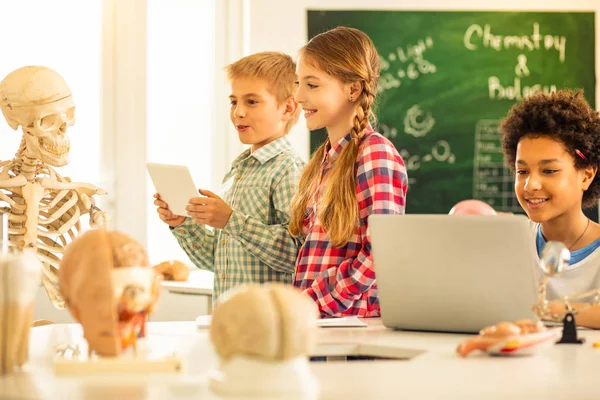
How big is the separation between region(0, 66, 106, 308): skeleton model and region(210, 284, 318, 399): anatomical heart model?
5.77 feet

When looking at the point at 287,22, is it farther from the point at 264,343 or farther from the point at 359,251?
the point at 264,343

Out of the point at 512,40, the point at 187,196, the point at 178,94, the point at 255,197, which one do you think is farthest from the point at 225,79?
the point at 187,196

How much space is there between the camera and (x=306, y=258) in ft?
8.07

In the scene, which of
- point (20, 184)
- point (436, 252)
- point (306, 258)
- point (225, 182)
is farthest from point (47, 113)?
point (436, 252)

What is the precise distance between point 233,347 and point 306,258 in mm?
1191

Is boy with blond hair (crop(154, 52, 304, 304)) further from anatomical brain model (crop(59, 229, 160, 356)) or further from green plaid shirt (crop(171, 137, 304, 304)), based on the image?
anatomical brain model (crop(59, 229, 160, 356))

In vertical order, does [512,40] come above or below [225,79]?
above

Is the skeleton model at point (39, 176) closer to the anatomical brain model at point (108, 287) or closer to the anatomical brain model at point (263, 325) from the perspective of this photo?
the anatomical brain model at point (108, 287)

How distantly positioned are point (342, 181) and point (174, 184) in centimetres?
54

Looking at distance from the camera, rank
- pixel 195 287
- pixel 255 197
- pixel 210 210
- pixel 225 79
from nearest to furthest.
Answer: pixel 210 210, pixel 255 197, pixel 195 287, pixel 225 79

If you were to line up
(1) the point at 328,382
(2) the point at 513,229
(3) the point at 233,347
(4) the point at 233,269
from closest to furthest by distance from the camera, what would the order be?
1. (3) the point at 233,347
2. (1) the point at 328,382
3. (2) the point at 513,229
4. (4) the point at 233,269

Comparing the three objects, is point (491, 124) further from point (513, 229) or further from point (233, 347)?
point (233, 347)

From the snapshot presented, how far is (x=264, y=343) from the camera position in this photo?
49.4 inches

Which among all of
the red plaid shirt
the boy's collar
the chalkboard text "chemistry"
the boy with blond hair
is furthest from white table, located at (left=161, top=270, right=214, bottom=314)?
the chalkboard text "chemistry"
